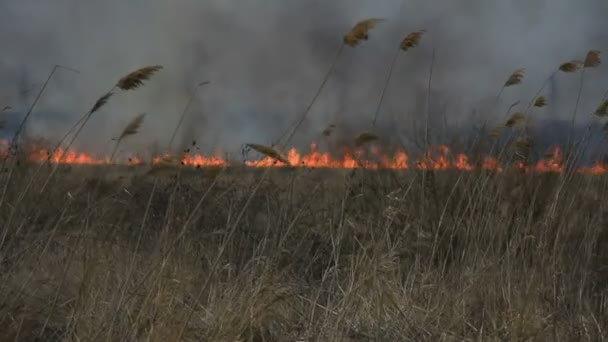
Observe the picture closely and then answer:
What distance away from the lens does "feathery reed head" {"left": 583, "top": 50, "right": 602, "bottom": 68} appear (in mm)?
5981

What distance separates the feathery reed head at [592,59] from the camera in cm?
598

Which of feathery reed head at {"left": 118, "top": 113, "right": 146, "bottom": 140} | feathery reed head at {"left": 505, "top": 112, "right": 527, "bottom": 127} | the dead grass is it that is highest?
feathery reed head at {"left": 505, "top": 112, "right": 527, "bottom": 127}

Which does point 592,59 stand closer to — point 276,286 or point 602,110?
point 602,110

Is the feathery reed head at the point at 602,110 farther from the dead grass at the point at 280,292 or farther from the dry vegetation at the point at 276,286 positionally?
the dead grass at the point at 280,292

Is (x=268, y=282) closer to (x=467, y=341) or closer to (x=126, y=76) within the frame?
(x=467, y=341)

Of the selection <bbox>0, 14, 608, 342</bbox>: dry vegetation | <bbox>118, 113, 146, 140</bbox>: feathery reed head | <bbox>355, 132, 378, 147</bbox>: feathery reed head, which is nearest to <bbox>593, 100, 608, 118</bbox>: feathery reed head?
<bbox>0, 14, 608, 342</bbox>: dry vegetation

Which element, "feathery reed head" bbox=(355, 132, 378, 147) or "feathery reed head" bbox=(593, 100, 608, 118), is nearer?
"feathery reed head" bbox=(355, 132, 378, 147)

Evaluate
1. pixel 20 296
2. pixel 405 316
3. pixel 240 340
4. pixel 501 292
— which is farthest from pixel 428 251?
Answer: pixel 20 296

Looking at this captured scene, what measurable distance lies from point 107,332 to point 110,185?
50.0 inches

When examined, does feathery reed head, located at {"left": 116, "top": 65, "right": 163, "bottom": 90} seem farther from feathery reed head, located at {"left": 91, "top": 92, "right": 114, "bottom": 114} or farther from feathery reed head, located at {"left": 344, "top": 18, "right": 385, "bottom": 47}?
feathery reed head, located at {"left": 344, "top": 18, "right": 385, "bottom": 47}

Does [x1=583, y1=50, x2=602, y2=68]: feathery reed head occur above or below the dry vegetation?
above

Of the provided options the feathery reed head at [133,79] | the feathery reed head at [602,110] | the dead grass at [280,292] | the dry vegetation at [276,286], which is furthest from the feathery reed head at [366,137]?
the feathery reed head at [602,110]

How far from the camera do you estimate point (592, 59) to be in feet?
19.8

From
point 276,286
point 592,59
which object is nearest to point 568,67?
point 592,59
